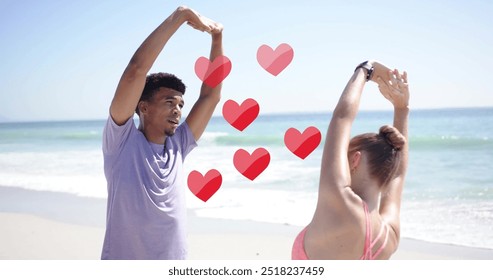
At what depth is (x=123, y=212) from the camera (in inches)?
89.6

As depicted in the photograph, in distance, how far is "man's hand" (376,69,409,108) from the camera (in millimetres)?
2113

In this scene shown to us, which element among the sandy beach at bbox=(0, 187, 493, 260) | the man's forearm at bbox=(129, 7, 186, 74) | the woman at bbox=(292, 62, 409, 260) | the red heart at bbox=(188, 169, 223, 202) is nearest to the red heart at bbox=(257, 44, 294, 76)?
the red heart at bbox=(188, 169, 223, 202)

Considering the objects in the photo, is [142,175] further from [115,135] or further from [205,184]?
[205,184]

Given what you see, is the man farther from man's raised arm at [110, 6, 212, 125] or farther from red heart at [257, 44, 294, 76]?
red heart at [257, 44, 294, 76]

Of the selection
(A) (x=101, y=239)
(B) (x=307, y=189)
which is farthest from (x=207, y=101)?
(B) (x=307, y=189)

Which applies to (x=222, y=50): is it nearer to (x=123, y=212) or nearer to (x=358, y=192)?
(x=123, y=212)

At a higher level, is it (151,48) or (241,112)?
(151,48)

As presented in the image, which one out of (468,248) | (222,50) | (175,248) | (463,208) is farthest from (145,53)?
(463,208)

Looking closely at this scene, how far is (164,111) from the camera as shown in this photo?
8.16 ft

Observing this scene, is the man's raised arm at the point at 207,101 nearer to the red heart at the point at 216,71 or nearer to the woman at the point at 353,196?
the red heart at the point at 216,71

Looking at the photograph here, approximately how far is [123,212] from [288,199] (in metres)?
5.69

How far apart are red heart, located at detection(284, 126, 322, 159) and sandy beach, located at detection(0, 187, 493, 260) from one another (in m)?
1.72

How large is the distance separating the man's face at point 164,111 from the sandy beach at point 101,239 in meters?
2.95

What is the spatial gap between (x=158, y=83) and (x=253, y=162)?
1.66 metres
